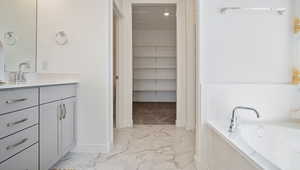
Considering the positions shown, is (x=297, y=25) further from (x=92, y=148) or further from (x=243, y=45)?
(x=92, y=148)

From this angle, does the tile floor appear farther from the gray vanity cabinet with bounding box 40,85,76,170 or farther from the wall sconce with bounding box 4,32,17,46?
the wall sconce with bounding box 4,32,17,46

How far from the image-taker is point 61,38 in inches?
90.9

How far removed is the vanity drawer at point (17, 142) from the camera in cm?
117

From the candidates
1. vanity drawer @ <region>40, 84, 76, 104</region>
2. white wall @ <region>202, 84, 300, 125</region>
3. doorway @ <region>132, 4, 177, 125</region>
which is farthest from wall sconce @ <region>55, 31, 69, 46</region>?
doorway @ <region>132, 4, 177, 125</region>

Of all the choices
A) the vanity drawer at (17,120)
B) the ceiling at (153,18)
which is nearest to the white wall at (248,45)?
the vanity drawer at (17,120)

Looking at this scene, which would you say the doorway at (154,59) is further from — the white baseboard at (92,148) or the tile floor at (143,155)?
the white baseboard at (92,148)

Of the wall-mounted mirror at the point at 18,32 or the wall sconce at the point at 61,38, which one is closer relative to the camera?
the wall-mounted mirror at the point at 18,32

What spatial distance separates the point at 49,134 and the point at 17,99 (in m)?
0.54

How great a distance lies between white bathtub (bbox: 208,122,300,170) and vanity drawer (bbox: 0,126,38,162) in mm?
1472

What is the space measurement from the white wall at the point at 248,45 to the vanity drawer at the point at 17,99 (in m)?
1.53

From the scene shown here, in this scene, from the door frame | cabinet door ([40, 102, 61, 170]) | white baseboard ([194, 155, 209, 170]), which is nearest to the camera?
cabinet door ([40, 102, 61, 170])

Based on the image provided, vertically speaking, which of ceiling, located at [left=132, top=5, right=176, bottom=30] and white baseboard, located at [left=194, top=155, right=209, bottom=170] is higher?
ceiling, located at [left=132, top=5, right=176, bottom=30]

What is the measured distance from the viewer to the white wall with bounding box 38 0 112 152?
2.31 meters

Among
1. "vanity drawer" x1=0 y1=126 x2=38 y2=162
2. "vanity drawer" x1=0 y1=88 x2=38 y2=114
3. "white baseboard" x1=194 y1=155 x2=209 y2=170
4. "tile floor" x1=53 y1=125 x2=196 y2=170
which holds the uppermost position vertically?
"vanity drawer" x1=0 y1=88 x2=38 y2=114
